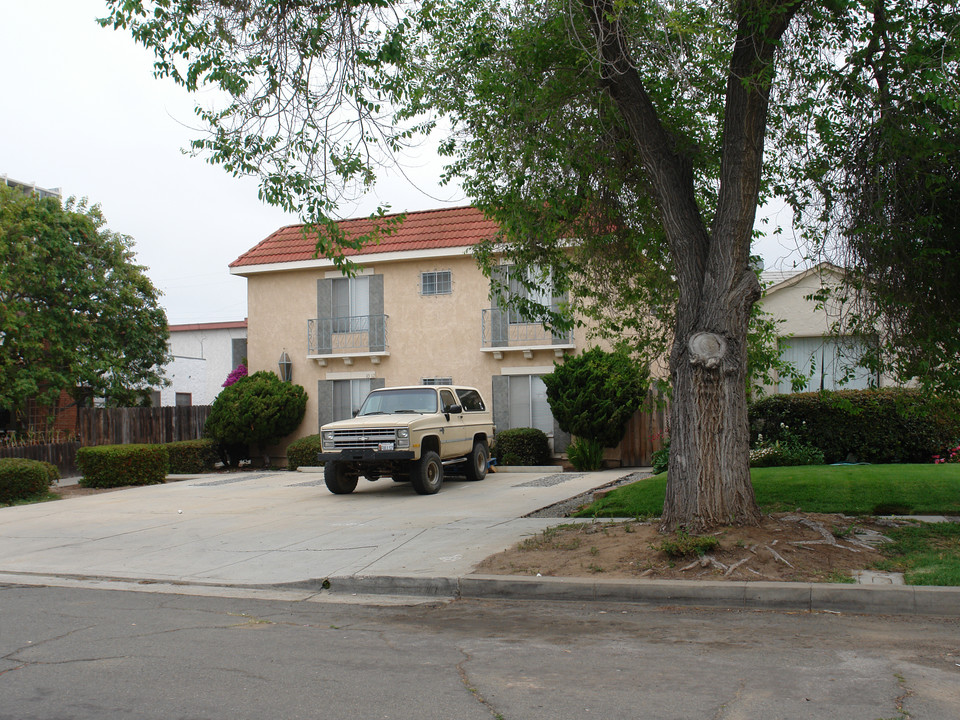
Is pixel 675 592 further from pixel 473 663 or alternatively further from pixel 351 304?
pixel 351 304

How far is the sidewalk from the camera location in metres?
6.88

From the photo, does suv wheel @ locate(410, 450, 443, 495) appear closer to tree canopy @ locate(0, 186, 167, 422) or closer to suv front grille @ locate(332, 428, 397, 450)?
suv front grille @ locate(332, 428, 397, 450)

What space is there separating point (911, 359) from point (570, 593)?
4971mm

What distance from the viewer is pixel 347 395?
23.2 meters

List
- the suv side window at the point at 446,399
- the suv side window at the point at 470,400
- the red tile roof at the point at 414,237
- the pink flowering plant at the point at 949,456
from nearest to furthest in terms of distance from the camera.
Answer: the pink flowering plant at the point at 949,456, the suv side window at the point at 446,399, the suv side window at the point at 470,400, the red tile roof at the point at 414,237

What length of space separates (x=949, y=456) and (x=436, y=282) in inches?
501

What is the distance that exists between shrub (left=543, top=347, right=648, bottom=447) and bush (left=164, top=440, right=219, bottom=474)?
30.4ft

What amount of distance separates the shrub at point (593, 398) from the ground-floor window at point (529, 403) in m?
2.06

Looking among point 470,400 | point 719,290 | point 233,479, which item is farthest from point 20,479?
point 719,290

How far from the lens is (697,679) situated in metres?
4.75

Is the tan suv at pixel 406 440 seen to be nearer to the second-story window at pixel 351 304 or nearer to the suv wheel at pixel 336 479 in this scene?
the suv wheel at pixel 336 479

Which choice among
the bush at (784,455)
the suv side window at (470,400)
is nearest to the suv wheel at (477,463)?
the suv side window at (470,400)

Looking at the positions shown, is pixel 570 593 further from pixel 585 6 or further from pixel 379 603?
pixel 585 6

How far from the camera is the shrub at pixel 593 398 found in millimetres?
18688
